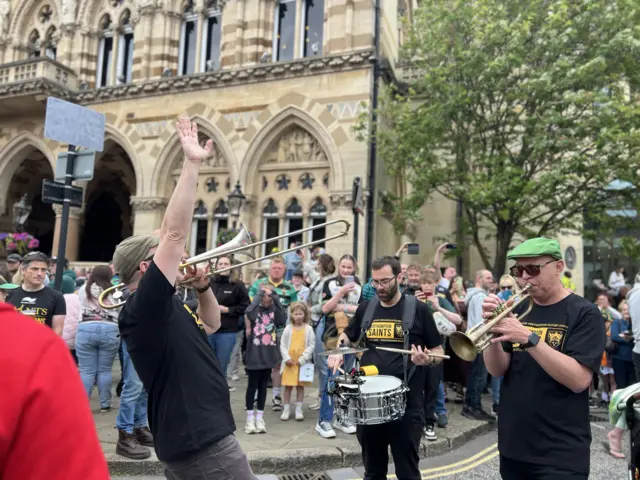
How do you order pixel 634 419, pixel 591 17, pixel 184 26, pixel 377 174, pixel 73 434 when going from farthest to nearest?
pixel 184 26 → pixel 377 174 → pixel 591 17 → pixel 634 419 → pixel 73 434

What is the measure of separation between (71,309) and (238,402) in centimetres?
267

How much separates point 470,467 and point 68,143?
5989 millimetres

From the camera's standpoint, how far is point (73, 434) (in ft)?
2.73

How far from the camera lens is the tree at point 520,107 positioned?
10.8m

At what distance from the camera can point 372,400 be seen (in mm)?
3266

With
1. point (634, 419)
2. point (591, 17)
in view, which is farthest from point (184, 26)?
point (634, 419)

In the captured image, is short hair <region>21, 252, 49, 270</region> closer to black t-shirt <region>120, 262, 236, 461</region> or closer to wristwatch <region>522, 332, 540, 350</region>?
black t-shirt <region>120, 262, 236, 461</region>

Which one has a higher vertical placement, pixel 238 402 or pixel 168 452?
pixel 168 452

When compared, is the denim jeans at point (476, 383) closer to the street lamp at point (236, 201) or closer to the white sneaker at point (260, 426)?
the white sneaker at point (260, 426)

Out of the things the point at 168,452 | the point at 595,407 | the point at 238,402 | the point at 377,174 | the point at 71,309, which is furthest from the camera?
the point at 377,174

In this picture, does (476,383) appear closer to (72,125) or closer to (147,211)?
(72,125)

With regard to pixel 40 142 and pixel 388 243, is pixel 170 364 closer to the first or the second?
pixel 388 243

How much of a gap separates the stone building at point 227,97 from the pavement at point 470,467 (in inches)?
345

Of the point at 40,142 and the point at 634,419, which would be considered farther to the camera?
the point at 40,142
